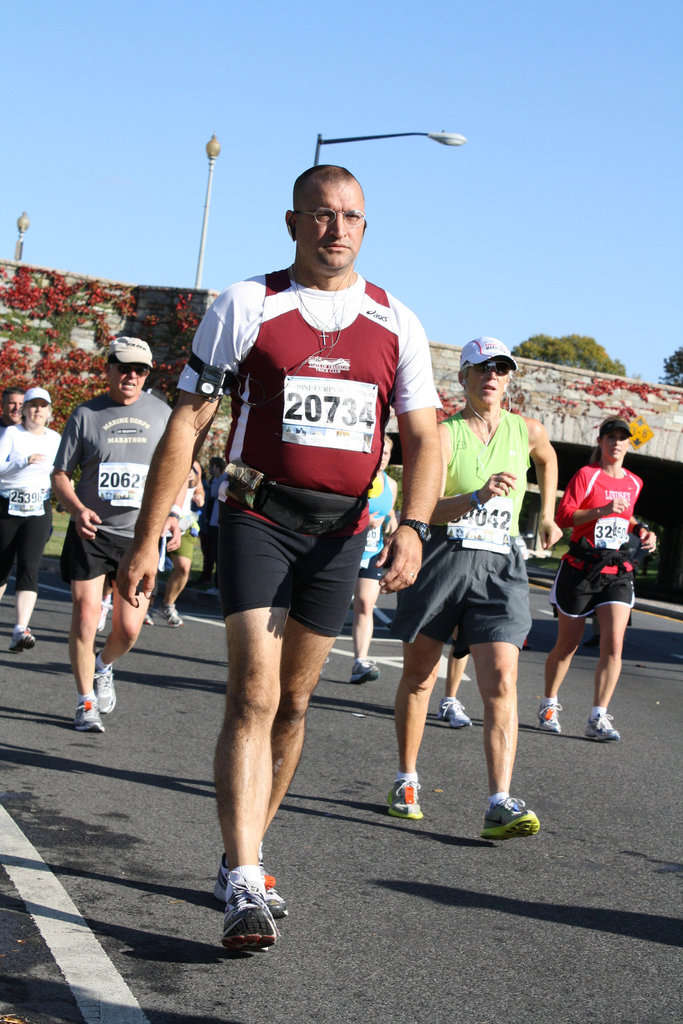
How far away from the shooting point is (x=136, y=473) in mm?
6746

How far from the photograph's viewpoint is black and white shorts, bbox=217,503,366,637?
3.71 meters

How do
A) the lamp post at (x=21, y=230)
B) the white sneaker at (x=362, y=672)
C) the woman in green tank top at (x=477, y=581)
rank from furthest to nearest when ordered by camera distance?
the lamp post at (x=21, y=230) < the white sneaker at (x=362, y=672) < the woman in green tank top at (x=477, y=581)

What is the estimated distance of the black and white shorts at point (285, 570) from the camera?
3.71m

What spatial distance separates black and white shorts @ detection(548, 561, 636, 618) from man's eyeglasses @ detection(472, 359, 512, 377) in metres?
2.72

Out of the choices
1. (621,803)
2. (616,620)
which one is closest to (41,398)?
(616,620)

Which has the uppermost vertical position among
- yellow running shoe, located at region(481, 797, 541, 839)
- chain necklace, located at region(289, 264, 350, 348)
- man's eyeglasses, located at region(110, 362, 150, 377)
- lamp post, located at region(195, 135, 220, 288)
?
lamp post, located at region(195, 135, 220, 288)

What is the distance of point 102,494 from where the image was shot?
675 centimetres

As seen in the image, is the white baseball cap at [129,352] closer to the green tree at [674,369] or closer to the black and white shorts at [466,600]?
the black and white shorts at [466,600]

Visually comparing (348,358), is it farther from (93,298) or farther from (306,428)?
(93,298)

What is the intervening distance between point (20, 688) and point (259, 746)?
4.60m

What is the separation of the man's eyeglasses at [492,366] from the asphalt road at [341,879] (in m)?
2.03

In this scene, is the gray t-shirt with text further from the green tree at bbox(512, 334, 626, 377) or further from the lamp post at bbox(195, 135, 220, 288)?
the green tree at bbox(512, 334, 626, 377)

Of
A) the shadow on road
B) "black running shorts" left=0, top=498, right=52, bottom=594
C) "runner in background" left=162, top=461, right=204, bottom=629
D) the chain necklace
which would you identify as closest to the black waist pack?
the chain necklace

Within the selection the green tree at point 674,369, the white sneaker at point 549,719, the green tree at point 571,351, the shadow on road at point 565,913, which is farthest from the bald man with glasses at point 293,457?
the green tree at point 571,351
